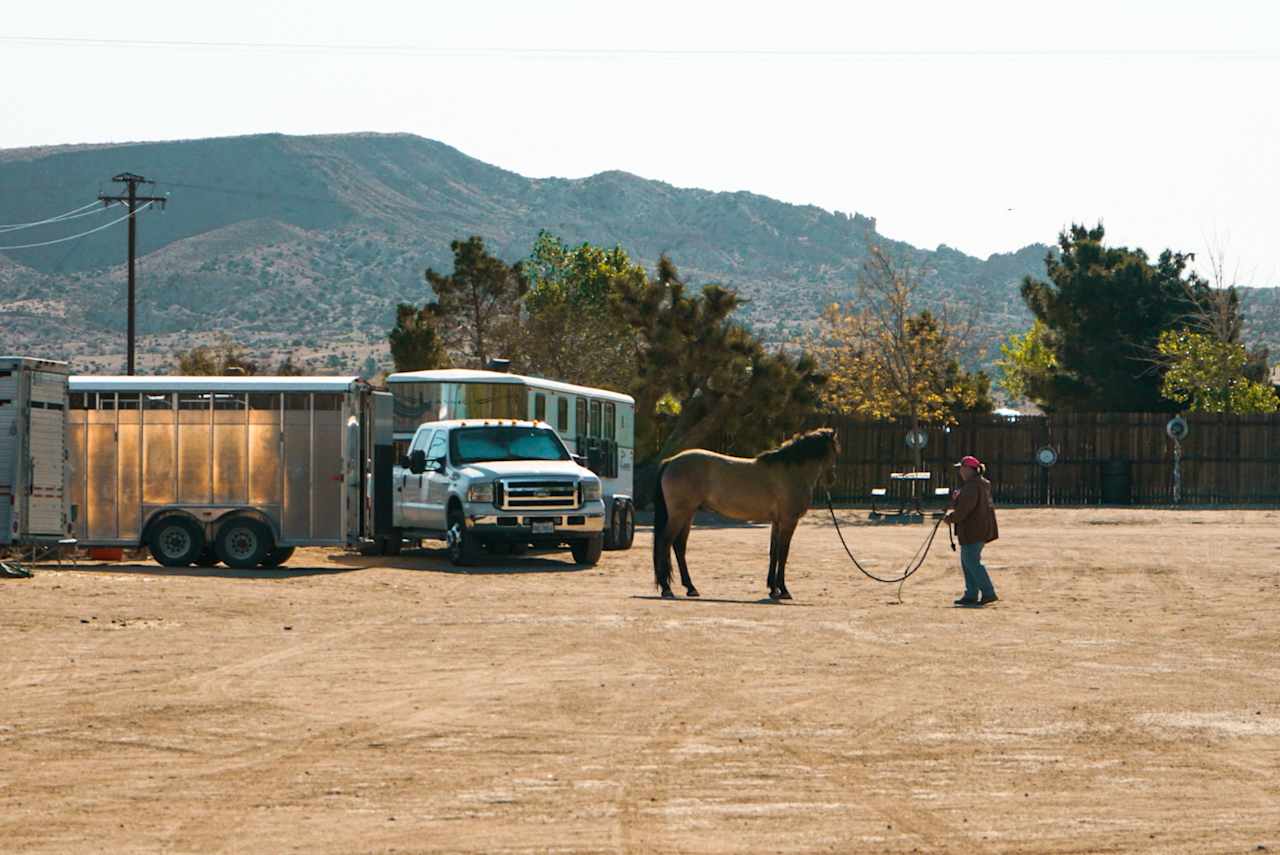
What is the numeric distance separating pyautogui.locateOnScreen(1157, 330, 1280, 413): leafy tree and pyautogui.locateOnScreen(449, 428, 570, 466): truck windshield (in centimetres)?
3916

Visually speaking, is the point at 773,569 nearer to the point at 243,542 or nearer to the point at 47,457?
the point at 243,542

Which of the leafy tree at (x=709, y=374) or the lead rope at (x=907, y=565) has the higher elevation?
the leafy tree at (x=709, y=374)

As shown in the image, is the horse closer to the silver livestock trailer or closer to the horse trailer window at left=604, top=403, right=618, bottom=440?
the silver livestock trailer

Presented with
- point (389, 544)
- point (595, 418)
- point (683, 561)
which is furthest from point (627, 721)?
point (595, 418)

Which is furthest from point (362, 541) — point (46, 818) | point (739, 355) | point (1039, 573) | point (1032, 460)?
point (1032, 460)

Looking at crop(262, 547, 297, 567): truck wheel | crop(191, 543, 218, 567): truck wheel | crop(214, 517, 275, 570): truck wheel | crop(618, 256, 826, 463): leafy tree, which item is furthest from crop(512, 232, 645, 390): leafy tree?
crop(214, 517, 275, 570): truck wheel

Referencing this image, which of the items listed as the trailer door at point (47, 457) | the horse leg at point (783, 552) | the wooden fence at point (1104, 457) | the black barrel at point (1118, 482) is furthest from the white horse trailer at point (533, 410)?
the black barrel at point (1118, 482)

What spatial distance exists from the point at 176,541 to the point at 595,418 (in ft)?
36.2

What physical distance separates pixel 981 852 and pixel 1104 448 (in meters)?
51.1

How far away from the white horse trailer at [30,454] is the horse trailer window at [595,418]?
39.7 feet

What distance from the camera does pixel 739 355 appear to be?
50.9 metres

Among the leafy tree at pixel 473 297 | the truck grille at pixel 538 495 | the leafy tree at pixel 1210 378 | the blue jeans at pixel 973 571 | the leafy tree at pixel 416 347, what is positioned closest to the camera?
the blue jeans at pixel 973 571

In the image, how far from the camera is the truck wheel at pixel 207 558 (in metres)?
28.3

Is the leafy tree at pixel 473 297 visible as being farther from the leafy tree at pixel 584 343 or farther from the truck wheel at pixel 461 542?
the truck wheel at pixel 461 542
